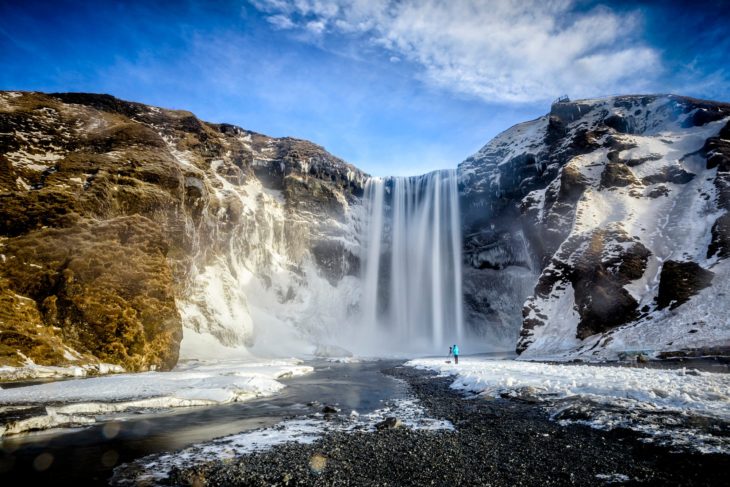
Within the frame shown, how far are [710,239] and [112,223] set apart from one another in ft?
187

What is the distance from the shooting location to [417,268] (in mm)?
74312

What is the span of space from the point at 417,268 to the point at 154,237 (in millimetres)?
51696

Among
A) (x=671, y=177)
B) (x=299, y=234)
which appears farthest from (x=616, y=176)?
(x=299, y=234)

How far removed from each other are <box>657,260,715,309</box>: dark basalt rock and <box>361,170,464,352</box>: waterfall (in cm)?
3962

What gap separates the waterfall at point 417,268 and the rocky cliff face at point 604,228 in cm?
354

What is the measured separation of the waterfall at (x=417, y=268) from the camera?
72.4 m

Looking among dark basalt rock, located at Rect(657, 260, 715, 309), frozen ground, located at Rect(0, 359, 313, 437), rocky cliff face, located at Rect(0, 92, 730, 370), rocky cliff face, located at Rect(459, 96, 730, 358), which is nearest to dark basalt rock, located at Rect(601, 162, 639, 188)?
rocky cliff face, located at Rect(459, 96, 730, 358)

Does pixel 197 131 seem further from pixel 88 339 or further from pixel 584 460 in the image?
pixel 584 460

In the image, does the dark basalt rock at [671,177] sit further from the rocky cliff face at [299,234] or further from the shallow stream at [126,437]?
the shallow stream at [126,437]

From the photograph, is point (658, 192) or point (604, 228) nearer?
point (604, 228)

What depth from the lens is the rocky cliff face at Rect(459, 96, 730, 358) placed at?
113 ft

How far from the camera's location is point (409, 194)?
7850cm

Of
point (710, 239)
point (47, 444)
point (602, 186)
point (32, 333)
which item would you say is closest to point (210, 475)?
point (47, 444)

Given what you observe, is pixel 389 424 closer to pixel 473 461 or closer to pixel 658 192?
pixel 473 461
